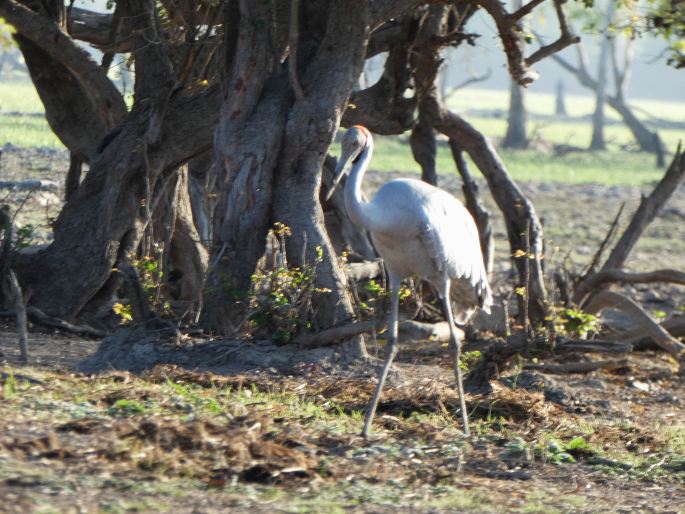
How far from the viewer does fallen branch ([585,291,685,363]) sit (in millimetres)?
9719

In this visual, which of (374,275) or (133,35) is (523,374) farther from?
(133,35)

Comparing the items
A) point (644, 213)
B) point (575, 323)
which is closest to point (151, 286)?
point (575, 323)

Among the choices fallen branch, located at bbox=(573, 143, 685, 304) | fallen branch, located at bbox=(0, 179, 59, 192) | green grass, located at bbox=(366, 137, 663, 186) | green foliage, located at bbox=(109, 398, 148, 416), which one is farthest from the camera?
green grass, located at bbox=(366, 137, 663, 186)

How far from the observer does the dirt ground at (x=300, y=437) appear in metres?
5.01

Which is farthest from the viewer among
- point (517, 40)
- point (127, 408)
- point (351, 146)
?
point (517, 40)

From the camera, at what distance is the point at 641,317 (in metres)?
9.92

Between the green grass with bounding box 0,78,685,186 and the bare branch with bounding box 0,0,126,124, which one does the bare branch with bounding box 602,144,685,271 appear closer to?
the green grass with bounding box 0,78,685,186

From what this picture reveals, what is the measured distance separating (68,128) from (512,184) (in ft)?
11.9

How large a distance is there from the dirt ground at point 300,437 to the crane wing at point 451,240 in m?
0.70

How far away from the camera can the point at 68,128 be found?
10188mm

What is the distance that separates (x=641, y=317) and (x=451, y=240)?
11.1ft

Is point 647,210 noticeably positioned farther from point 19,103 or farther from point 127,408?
point 19,103

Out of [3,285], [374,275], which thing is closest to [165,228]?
[3,285]

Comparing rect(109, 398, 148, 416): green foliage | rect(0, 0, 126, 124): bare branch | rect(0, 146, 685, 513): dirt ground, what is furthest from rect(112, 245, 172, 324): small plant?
rect(0, 0, 126, 124): bare branch
